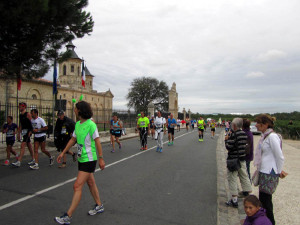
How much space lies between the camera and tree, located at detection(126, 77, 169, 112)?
73.9 meters

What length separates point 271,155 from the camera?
134 inches

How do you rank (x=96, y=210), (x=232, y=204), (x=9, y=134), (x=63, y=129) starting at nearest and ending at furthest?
(x=96, y=210)
(x=232, y=204)
(x=63, y=129)
(x=9, y=134)

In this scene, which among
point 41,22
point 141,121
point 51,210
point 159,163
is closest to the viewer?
point 51,210

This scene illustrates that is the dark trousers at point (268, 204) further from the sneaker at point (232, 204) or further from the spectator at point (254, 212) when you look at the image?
the sneaker at point (232, 204)

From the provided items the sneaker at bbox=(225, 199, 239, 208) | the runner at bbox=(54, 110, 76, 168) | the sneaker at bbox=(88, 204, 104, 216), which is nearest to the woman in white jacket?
the sneaker at bbox=(225, 199, 239, 208)

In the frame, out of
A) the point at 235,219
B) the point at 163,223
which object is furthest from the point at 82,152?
the point at 235,219

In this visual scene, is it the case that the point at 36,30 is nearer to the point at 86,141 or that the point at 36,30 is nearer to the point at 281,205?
the point at 86,141

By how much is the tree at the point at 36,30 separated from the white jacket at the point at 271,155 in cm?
667

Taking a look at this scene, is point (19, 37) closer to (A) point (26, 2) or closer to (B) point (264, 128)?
(A) point (26, 2)

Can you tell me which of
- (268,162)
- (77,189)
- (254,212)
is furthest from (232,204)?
(77,189)

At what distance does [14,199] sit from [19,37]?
596 centimetres

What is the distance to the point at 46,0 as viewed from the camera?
6.82 meters

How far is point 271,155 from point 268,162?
0.35 ft

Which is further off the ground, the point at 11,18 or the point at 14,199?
the point at 11,18
